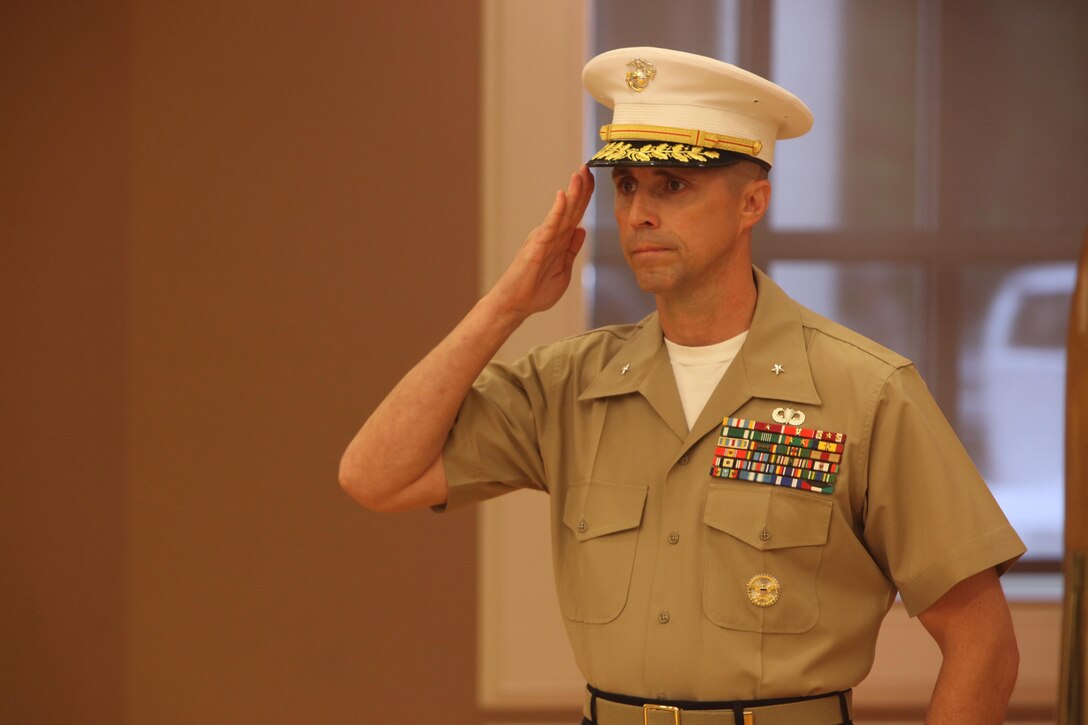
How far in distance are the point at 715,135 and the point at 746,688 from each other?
761 mm

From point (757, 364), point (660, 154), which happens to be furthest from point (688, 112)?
point (757, 364)

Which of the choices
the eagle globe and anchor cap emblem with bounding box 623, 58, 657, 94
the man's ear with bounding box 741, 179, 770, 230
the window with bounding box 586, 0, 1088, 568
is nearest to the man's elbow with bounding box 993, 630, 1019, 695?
the man's ear with bounding box 741, 179, 770, 230

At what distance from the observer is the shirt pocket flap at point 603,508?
1.79 meters

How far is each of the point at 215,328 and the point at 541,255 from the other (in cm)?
138

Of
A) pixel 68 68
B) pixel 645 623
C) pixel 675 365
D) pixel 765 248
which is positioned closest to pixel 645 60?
pixel 675 365

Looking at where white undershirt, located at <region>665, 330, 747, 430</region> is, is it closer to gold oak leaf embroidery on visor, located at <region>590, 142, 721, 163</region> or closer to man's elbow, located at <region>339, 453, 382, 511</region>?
gold oak leaf embroidery on visor, located at <region>590, 142, 721, 163</region>

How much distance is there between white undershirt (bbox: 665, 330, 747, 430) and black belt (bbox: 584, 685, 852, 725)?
0.40 m

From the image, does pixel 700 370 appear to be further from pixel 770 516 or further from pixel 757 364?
pixel 770 516

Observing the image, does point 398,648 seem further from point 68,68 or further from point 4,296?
point 68,68

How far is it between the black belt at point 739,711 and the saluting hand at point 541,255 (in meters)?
0.59

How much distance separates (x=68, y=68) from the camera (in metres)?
3.00

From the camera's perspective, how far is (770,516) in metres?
1.71

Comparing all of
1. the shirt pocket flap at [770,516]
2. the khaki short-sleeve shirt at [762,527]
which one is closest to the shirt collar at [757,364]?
the khaki short-sleeve shirt at [762,527]

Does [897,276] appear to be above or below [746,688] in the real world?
above
